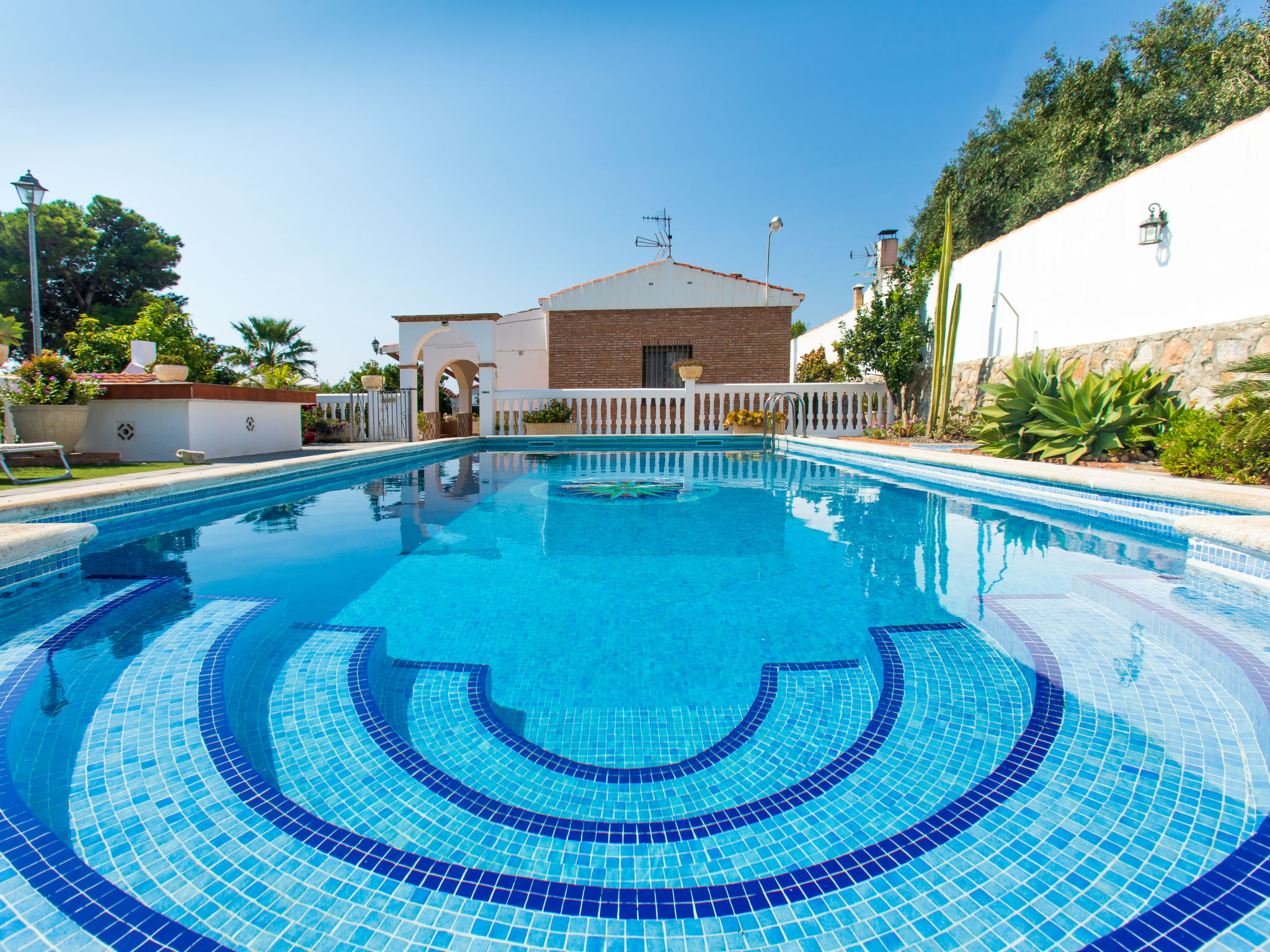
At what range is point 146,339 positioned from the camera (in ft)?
43.2

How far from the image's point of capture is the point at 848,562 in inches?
160

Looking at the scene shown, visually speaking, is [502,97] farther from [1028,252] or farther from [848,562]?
[848,562]

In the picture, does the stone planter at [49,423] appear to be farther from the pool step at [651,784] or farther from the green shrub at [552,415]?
the green shrub at [552,415]

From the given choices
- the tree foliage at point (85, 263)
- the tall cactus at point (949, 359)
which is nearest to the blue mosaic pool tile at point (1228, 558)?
the tall cactus at point (949, 359)

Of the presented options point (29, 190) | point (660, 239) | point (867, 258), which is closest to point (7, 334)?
point (29, 190)

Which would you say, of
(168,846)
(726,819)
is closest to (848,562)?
(726,819)

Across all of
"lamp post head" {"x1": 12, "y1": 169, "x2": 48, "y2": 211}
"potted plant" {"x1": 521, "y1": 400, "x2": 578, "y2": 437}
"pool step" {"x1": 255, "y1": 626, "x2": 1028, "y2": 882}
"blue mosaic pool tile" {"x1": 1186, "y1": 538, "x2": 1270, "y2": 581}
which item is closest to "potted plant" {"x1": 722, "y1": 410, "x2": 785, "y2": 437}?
"potted plant" {"x1": 521, "y1": 400, "x2": 578, "y2": 437}

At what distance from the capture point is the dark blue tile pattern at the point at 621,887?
1.27 metres

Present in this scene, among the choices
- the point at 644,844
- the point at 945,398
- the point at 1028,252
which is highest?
the point at 1028,252

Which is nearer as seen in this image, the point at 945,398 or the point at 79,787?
the point at 79,787

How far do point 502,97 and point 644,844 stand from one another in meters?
12.7

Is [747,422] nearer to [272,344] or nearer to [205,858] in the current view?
[205,858]

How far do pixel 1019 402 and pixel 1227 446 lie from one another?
2534 mm

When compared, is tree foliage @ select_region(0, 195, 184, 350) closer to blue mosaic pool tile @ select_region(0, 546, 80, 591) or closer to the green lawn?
the green lawn
